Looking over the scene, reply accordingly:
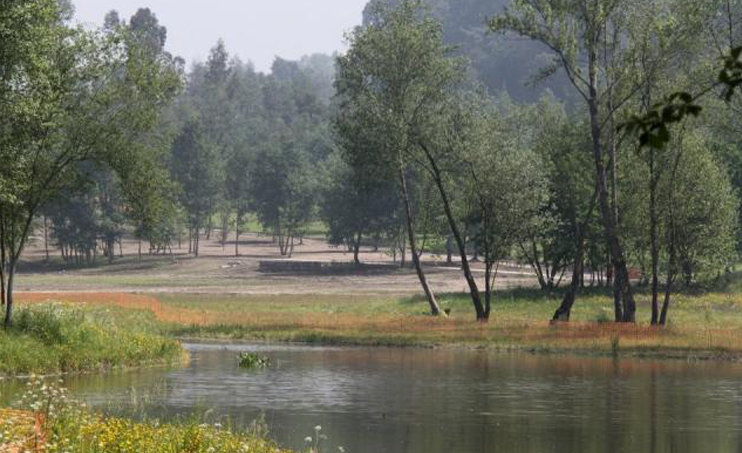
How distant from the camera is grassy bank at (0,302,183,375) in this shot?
42750 millimetres

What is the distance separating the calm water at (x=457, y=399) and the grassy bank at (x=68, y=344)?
1.50 meters

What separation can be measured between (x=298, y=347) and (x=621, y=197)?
84.5 ft

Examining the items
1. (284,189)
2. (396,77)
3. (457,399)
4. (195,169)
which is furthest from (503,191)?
(195,169)

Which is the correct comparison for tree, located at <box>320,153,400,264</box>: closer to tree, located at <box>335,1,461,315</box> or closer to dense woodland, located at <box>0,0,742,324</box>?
dense woodland, located at <box>0,0,742,324</box>

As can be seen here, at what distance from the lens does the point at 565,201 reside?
9275cm

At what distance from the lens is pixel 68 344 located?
4556 centimetres

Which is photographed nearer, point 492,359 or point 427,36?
point 492,359

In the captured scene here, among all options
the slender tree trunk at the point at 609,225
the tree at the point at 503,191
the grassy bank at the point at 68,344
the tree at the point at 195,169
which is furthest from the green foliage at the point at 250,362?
the tree at the point at 195,169

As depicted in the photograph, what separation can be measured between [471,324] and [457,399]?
28653 mm

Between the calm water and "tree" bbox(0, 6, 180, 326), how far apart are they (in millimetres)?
7971

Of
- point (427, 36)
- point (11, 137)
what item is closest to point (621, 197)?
point (427, 36)

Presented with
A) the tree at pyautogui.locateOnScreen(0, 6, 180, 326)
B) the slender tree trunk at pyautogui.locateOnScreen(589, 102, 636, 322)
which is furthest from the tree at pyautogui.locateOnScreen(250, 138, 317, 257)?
the tree at pyautogui.locateOnScreen(0, 6, 180, 326)

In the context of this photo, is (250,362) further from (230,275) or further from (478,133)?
(230,275)

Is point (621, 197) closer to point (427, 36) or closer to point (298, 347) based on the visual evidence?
point (427, 36)
